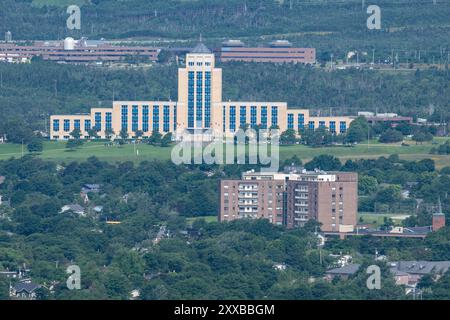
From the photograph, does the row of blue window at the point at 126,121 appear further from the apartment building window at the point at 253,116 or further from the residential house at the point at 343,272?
the residential house at the point at 343,272

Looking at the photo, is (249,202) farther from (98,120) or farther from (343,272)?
(98,120)

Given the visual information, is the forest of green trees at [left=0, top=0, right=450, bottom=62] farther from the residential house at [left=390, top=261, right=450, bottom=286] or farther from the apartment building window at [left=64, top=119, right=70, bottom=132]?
the residential house at [left=390, top=261, right=450, bottom=286]

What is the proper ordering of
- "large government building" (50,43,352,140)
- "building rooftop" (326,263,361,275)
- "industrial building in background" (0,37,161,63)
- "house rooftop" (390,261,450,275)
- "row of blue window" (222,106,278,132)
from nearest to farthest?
"building rooftop" (326,263,361,275) → "house rooftop" (390,261,450,275) → "large government building" (50,43,352,140) → "row of blue window" (222,106,278,132) → "industrial building in background" (0,37,161,63)

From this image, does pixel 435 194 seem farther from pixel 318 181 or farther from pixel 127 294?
pixel 127 294

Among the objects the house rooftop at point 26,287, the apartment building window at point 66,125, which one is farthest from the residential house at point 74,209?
the apartment building window at point 66,125

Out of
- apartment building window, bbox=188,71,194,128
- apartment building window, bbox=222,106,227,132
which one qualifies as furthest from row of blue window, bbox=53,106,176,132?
apartment building window, bbox=222,106,227,132

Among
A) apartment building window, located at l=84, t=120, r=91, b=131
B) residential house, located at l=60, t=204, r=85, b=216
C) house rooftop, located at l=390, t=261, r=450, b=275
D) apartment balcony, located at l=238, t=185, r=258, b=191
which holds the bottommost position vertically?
residential house, located at l=60, t=204, r=85, b=216

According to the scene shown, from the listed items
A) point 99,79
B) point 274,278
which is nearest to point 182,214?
point 274,278
